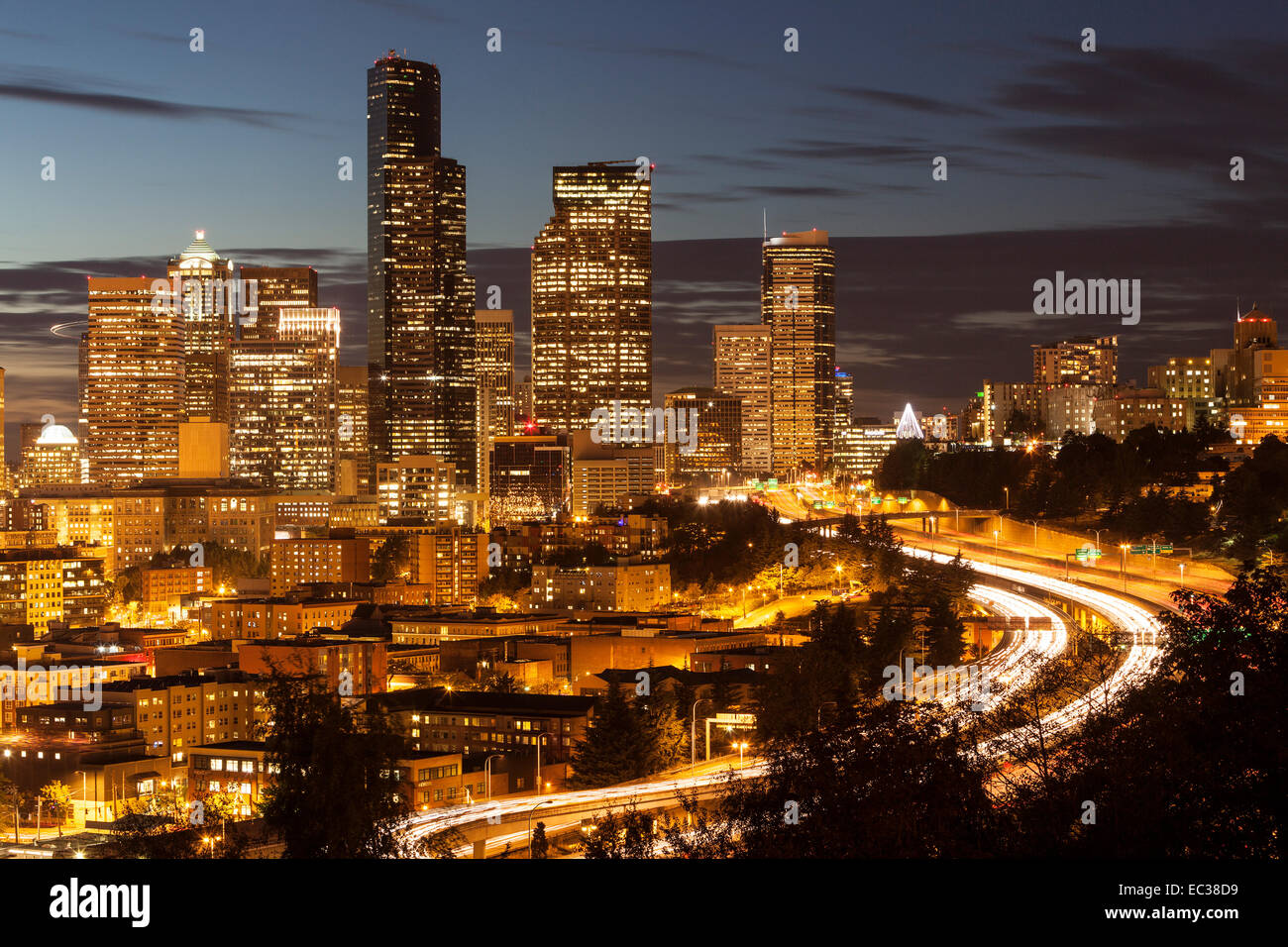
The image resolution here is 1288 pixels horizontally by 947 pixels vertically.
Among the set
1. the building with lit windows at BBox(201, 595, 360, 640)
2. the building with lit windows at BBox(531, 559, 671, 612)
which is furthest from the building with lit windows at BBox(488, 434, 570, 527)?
the building with lit windows at BBox(201, 595, 360, 640)

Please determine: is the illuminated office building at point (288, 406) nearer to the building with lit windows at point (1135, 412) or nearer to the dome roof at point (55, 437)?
the dome roof at point (55, 437)

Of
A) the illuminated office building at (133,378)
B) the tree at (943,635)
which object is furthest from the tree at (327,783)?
the illuminated office building at (133,378)

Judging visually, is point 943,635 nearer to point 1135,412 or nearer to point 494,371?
point 1135,412

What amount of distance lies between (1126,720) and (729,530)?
43584mm

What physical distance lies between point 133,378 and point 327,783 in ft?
304

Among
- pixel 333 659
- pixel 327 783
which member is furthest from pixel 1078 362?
pixel 327 783

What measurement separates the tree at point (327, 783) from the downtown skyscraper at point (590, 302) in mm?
97833

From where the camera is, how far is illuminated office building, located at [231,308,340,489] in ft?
336

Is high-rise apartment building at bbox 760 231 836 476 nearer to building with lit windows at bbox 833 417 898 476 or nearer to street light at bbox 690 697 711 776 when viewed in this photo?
building with lit windows at bbox 833 417 898 476

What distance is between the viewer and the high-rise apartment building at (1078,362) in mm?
101500

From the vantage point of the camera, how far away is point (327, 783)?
42.9ft

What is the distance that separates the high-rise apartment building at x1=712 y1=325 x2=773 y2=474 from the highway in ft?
314

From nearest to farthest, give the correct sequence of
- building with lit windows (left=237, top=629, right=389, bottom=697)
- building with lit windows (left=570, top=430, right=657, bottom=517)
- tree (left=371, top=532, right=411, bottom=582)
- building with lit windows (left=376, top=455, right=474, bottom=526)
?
1. building with lit windows (left=237, top=629, right=389, bottom=697)
2. tree (left=371, top=532, right=411, bottom=582)
3. building with lit windows (left=376, top=455, right=474, bottom=526)
4. building with lit windows (left=570, top=430, right=657, bottom=517)

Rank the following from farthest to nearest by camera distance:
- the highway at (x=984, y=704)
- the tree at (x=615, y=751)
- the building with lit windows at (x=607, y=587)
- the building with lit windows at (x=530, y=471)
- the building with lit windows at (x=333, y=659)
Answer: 1. the building with lit windows at (x=530, y=471)
2. the building with lit windows at (x=607, y=587)
3. the building with lit windows at (x=333, y=659)
4. the tree at (x=615, y=751)
5. the highway at (x=984, y=704)
